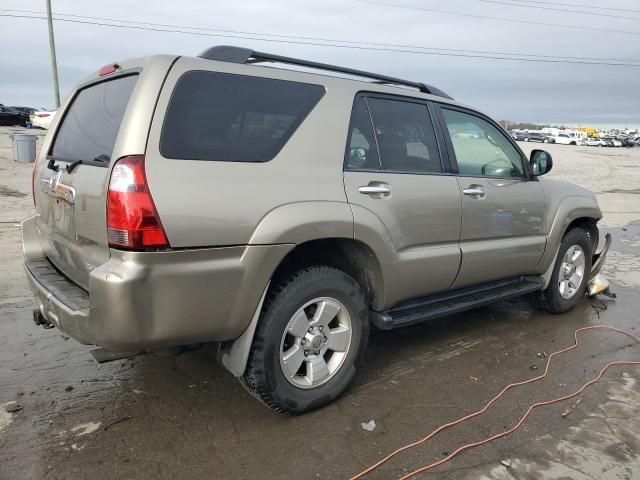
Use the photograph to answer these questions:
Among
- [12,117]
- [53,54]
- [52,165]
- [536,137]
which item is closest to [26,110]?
[12,117]

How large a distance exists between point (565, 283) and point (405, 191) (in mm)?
2597

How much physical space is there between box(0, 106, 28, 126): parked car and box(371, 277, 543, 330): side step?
3825 cm

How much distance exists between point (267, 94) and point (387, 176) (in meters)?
0.92

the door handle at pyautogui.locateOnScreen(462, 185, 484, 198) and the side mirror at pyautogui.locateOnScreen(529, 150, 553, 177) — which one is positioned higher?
the side mirror at pyautogui.locateOnScreen(529, 150, 553, 177)

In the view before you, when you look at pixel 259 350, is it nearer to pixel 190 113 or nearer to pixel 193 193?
pixel 193 193

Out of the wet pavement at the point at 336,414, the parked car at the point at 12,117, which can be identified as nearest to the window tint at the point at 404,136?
the wet pavement at the point at 336,414

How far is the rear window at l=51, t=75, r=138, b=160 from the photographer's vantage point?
9.00 feet

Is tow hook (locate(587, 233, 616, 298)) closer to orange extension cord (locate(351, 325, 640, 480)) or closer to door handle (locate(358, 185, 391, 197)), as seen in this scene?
orange extension cord (locate(351, 325, 640, 480))

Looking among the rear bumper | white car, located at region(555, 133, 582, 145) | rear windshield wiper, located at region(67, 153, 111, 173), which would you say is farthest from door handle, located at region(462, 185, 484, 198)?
white car, located at region(555, 133, 582, 145)

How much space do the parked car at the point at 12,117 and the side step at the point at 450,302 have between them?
38.2m

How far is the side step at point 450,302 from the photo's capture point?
3462mm

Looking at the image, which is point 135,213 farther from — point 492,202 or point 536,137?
point 536,137

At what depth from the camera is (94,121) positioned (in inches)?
120

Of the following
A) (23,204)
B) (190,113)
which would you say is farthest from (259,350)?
(23,204)
